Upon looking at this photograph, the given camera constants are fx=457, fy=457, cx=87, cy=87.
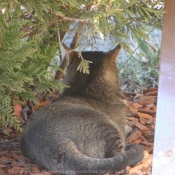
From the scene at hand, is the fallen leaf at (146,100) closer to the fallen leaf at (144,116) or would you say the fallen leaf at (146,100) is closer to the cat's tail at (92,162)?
the fallen leaf at (144,116)

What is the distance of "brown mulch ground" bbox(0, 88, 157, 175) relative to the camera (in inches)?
131

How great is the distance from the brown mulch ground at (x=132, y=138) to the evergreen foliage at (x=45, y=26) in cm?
30

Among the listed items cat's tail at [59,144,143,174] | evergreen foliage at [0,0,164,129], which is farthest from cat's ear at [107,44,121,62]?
cat's tail at [59,144,143,174]

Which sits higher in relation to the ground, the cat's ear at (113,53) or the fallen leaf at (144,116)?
the cat's ear at (113,53)

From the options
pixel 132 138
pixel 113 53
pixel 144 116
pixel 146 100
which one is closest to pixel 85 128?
pixel 132 138

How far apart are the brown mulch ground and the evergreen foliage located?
0.30 m

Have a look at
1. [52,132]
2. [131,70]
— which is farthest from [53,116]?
[131,70]

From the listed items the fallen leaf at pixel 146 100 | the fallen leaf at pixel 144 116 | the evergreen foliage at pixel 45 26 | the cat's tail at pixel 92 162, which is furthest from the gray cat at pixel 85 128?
the fallen leaf at pixel 146 100

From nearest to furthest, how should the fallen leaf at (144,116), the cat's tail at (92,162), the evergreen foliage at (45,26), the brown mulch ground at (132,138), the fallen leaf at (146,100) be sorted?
the evergreen foliage at (45,26), the cat's tail at (92,162), the brown mulch ground at (132,138), the fallen leaf at (144,116), the fallen leaf at (146,100)

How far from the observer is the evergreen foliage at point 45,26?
2490mm

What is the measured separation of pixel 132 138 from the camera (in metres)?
3.98

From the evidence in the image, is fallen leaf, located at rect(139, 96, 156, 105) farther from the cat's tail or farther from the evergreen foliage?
the cat's tail

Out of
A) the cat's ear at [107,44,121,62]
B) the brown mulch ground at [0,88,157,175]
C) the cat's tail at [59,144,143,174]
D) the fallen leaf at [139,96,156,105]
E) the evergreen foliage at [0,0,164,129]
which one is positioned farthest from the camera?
the fallen leaf at [139,96,156,105]

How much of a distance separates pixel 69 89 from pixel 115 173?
1044 millimetres
